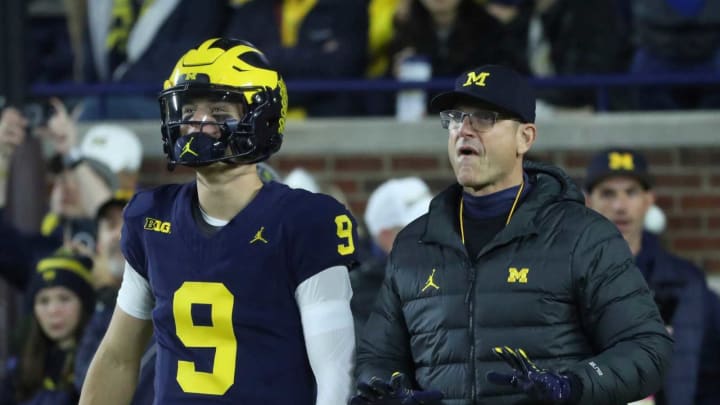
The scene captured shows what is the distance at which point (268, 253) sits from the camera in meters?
5.09

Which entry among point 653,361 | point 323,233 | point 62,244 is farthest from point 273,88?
point 62,244

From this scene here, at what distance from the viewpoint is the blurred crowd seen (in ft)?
30.4

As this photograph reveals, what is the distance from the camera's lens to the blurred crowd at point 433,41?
926 cm

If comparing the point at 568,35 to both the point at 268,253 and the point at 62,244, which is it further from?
the point at 268,253

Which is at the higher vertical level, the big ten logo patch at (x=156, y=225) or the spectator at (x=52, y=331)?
the big ten logo patch at (x=156, y=225)

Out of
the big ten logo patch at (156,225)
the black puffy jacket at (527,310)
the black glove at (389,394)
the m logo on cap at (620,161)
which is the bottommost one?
the black glove at (389,394)

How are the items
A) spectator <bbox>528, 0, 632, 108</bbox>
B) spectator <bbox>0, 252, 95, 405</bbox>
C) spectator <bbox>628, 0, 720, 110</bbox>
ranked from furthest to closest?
spectator <bbox>528, 0, 632, 108</bbox> → spectator <bbox>628, 0, 720, 110</bbox> → spectator <bbox>0, 252, 95, 405</bbox>

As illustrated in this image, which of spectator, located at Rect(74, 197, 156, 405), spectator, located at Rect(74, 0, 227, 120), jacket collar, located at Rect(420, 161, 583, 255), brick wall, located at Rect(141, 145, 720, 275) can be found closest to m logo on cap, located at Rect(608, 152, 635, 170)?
brick wall, located at Rect(141, 145, 720, 275)

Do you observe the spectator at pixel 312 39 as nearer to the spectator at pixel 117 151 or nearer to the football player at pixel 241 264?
the spectator at pixel 117 151

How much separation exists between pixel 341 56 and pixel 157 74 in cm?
104

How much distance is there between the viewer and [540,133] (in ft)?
30.1

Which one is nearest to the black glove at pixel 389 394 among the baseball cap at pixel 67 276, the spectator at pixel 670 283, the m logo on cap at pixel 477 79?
the m logo on cap at pixel 477 79

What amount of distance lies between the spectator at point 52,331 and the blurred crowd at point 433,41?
162 cm

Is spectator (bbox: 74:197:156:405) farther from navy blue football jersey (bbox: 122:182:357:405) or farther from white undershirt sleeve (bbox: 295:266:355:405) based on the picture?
white undershirt sleeve (bbox: 295:266:355:405)
